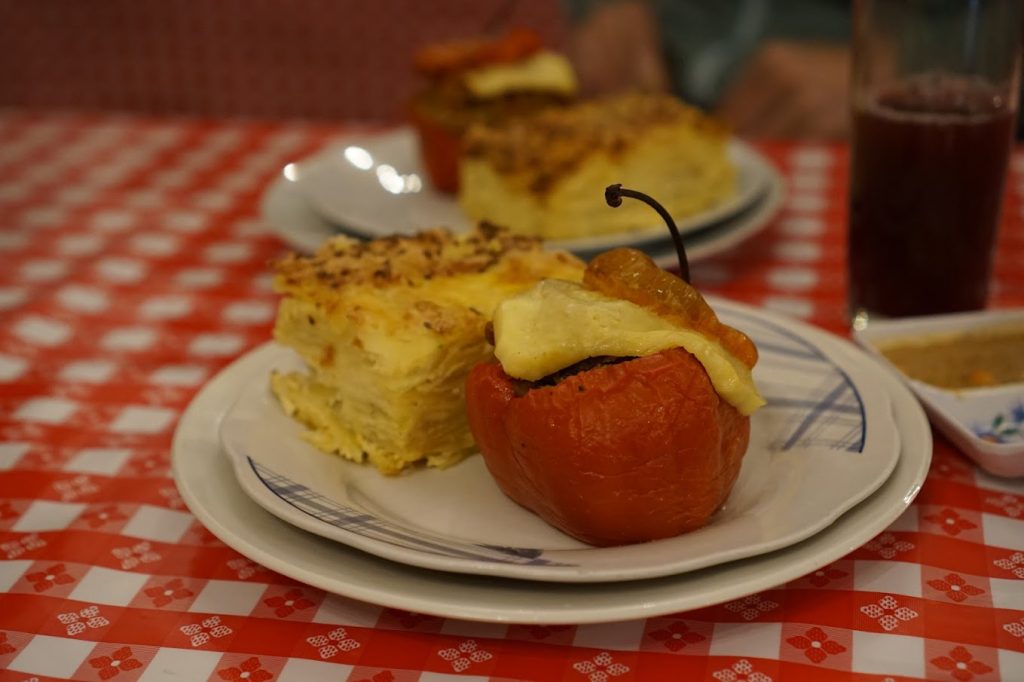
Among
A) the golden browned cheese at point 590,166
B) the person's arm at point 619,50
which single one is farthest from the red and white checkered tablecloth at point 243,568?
the person's arm at point 619,50

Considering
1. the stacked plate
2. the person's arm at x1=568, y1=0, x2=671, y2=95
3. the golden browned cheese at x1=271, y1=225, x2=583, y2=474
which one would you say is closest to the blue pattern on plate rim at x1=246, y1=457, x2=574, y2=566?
the golden browned cheese at x1=271, y1=225, x2=583, y2=474

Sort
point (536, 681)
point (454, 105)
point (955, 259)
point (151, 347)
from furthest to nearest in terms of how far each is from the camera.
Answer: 1. point (454, 105)
2. point (151, 347)
3. point (955, 259)
4. point (536, 681)

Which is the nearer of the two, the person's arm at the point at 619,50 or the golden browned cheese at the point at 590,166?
the golden browned cheese at the point at 590,166

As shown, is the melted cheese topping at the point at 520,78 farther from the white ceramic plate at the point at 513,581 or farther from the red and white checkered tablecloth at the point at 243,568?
the white ceramic plate at the point at 513,581

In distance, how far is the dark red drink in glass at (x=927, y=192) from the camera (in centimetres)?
142

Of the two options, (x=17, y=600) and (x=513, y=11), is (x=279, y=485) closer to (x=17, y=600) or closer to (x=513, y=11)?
(x=17, y=600)

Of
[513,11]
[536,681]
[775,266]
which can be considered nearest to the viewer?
[536,681]

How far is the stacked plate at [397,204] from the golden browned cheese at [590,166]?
0.06m

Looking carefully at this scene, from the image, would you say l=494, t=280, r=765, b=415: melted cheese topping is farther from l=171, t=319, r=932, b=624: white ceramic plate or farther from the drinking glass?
the drinking glass

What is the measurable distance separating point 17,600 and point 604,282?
627 millimetres

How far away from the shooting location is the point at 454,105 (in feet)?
7.02

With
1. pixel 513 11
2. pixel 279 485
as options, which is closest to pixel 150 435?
pixel 279 485

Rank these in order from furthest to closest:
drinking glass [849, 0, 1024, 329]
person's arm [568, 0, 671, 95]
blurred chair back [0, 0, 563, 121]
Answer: person's arm [568, 0, 671, 95], blurred chair back [0, 0, 563, 121], drinking glass [849, 0, 1024, 329]

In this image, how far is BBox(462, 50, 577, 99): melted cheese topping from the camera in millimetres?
2125
